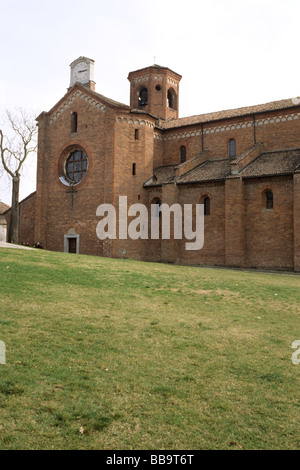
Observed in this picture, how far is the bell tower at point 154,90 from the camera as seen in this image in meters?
33.3

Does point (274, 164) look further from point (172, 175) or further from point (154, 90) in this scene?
point (154, 90)

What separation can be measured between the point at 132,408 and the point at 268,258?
19499 millimetres

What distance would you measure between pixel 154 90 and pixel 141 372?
1242 inches

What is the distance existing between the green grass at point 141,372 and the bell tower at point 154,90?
26172mm

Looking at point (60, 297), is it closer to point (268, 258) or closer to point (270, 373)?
point (270, 373)

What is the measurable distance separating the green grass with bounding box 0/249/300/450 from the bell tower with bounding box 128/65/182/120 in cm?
2617

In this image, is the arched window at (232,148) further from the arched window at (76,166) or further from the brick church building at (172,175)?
the arched window at (76,166)

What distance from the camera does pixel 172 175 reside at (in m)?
27.6

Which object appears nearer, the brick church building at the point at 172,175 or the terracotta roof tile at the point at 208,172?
the brick church building at the point at 172,175

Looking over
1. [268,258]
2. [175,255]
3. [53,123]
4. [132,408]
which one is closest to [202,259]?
[175,255]

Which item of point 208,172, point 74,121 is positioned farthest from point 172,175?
point 74,121

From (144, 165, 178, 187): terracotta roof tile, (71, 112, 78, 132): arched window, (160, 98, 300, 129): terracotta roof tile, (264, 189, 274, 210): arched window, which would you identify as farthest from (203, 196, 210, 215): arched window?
(71, 112, 78, 132): arched window

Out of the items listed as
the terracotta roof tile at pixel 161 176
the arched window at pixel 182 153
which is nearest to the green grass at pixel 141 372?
the terracotta roof tile at pixel 161 176

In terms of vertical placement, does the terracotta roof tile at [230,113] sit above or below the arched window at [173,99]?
below
